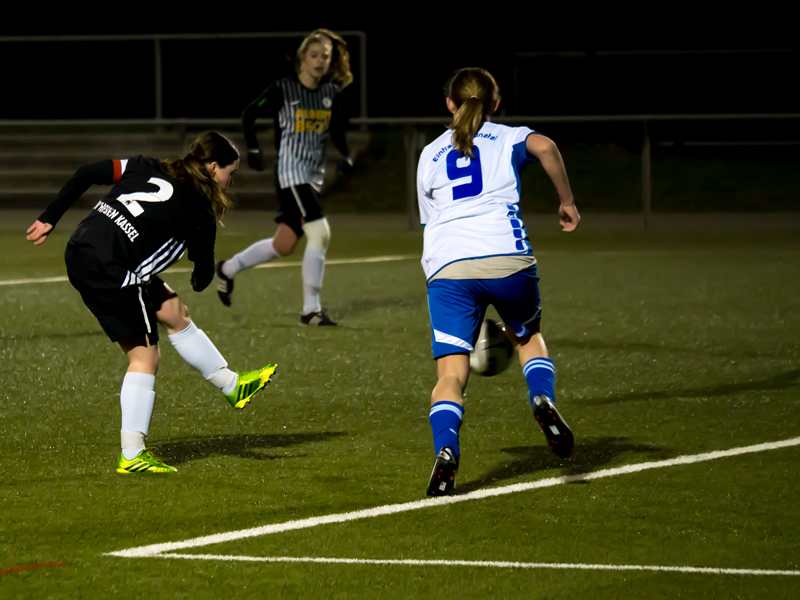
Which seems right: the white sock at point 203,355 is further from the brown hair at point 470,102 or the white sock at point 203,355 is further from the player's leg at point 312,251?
the player's leg at point 312,251

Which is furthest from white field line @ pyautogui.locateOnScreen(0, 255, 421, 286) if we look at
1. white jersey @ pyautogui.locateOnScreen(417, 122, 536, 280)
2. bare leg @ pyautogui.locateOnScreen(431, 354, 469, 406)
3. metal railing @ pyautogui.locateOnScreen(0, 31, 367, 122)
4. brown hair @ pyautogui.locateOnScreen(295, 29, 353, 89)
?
bare leg @ pyautogui.locateOnScreen(431, 354, 469, 406)

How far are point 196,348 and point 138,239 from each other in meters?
0.69

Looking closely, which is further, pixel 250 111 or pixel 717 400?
pixel 250 111

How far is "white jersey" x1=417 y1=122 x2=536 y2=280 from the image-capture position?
5660 mm

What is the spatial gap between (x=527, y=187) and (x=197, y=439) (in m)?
15.3

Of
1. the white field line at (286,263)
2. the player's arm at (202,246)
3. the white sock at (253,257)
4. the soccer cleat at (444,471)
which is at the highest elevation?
the player's arm at (202,246)

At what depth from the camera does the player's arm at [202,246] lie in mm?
5914

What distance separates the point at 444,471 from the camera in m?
5.32

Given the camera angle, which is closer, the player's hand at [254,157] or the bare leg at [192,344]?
the bare leg at [192,344]

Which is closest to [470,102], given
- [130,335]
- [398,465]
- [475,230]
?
[475,230]

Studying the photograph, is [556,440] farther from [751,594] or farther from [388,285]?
[388,285]

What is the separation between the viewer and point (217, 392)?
25.8ft

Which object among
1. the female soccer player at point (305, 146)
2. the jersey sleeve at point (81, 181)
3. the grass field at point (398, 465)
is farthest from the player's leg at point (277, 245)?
the jersey sleeve at point (81, 181)

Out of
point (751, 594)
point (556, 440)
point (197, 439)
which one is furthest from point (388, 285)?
point (751, 594)
